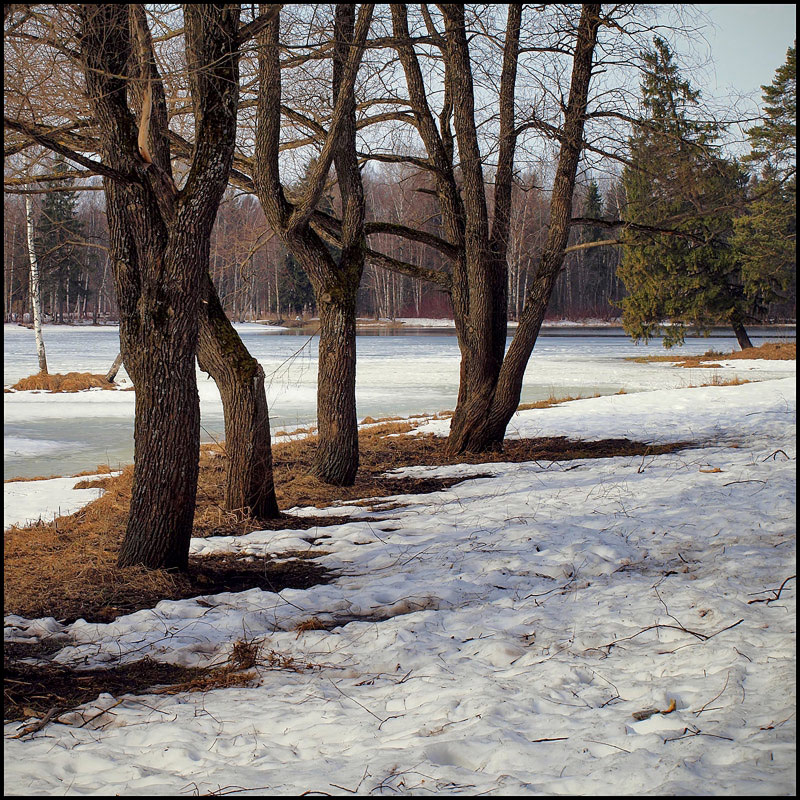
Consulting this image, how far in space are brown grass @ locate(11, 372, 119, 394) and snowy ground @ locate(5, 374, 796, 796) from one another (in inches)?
Result: 657

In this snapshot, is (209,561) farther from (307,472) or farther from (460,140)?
(460,140)

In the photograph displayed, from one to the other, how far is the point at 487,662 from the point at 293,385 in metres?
19.1

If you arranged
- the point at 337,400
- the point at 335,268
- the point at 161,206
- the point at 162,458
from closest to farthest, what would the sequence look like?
the point at 162,458, the point at 161,206, the point at 335,268, the point at 337,400

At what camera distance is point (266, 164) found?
322 inches

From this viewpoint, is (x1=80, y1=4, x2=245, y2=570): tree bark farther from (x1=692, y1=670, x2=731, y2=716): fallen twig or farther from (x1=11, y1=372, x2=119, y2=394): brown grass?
(x1=11, y1=372, x2=119, y2=394): brown grass

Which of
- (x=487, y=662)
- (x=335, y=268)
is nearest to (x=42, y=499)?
(x=335, y=268)

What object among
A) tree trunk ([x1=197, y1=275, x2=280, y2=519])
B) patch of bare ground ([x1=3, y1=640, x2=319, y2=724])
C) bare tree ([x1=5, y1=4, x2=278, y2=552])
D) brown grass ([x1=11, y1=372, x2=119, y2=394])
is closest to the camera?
patch of bare ground ([x1=3, y1=640, x2=319, y2=724])

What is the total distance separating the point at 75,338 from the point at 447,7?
134 feet

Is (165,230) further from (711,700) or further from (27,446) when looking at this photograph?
(27,446)

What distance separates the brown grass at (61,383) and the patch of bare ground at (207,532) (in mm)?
11056

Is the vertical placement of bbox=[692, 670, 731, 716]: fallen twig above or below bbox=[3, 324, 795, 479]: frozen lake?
below

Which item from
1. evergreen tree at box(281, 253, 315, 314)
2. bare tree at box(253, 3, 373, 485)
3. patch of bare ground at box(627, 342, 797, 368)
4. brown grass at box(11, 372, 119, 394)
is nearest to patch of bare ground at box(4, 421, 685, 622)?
bare tree at box(253, 3, 373, 485)

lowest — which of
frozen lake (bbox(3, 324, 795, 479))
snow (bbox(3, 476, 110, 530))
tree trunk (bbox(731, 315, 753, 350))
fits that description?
snow (bbox(3, 476, 110, 530))

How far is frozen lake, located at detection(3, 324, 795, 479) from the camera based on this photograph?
13609 millimetres
